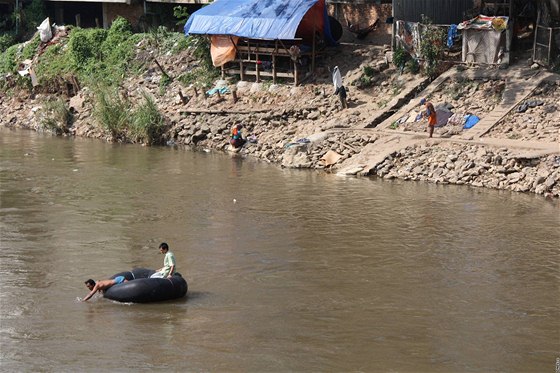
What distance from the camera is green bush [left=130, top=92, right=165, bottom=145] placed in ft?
106

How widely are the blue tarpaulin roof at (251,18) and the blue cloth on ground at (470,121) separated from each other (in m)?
6.49

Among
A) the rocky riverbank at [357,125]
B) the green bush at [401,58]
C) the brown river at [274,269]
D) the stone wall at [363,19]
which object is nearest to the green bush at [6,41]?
the rocky riverbank at [357,125]

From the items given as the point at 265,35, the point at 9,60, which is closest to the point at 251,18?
the point at 265,35

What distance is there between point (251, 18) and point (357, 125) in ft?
20.1

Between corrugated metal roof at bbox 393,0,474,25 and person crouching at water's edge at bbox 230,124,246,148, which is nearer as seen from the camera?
person crouching at water's edge at bbox 230,124,246,148

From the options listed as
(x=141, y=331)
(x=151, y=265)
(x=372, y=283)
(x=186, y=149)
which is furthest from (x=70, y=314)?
(x=186, y=149)

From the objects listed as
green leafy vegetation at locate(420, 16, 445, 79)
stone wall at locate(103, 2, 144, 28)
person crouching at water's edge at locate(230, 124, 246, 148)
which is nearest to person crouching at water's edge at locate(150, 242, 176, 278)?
person crouching at water's edge at locate(230, 124, 246, 148)

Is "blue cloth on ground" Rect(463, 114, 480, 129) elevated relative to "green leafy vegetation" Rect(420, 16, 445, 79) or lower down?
lower down

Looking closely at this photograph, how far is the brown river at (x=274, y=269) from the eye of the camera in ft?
52.2

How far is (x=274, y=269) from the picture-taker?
65.6 ft

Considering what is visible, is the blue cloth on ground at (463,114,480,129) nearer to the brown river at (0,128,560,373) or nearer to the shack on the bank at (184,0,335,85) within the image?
the brown river at (0,128,560,373)

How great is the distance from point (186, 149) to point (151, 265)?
11785 millimetres

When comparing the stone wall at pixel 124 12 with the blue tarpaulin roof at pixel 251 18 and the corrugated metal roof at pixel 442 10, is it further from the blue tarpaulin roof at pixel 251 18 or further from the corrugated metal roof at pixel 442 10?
the corrugated metal roof at pixel 442 10

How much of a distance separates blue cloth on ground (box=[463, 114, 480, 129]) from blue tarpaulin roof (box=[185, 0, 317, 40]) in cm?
649
